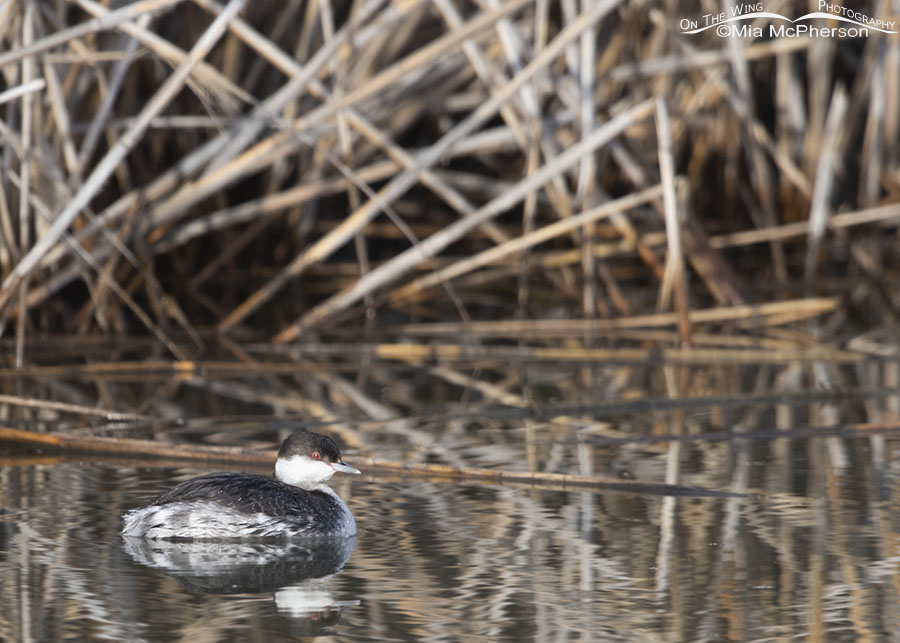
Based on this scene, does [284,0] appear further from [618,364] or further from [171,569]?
[171,569]

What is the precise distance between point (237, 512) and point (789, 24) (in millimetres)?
7070

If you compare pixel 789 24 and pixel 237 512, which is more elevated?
pixel 789 24

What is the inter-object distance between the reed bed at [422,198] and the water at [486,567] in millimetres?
1630

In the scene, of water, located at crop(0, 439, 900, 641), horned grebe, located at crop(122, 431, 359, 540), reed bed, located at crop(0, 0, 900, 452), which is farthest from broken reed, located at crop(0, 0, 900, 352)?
horned grebe, located at crop(122, 431, 359, 540)

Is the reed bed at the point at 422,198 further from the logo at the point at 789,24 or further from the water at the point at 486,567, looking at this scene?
the water at the point at 486,567

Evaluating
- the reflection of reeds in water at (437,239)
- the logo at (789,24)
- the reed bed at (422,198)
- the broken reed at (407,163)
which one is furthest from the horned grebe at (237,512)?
the logo at (789,24)

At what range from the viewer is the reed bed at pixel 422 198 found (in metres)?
7.25

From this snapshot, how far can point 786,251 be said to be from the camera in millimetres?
12609

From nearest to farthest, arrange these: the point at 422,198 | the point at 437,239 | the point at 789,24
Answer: the point at 437,239
the point at 789,24
the point at 422,198

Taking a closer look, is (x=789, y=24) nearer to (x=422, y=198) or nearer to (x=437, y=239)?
(x=422, y=198)

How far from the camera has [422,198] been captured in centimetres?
1205

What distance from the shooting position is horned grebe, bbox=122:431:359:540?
4.25 m

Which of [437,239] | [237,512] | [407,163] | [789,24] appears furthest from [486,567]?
[789,24]

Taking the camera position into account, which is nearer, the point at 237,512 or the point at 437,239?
the point at 237,512
